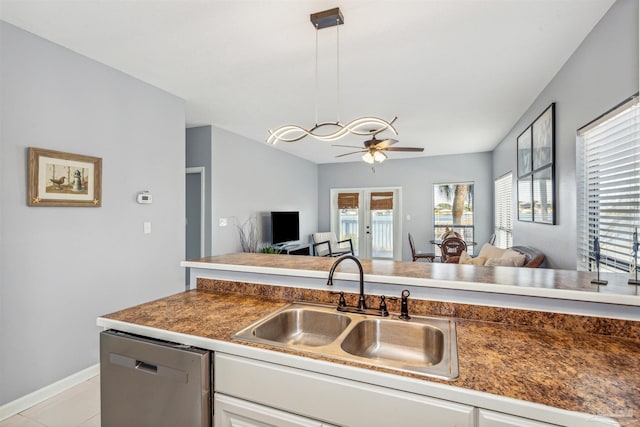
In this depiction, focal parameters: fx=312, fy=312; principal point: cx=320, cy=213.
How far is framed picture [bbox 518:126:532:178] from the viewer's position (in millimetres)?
3617

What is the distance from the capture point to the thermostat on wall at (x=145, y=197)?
297 centimetres

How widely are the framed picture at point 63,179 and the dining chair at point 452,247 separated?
4.76 metres

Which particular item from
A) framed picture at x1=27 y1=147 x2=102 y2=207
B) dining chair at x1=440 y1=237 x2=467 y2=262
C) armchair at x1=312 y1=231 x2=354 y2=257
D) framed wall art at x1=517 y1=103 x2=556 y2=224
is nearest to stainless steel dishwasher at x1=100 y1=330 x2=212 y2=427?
framed picture at x1=27 y1=147 x2=102 y2=207

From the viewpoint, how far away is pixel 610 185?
2.00 metres

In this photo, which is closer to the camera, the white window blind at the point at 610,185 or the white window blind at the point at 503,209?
the white window blind at the point at 610,185

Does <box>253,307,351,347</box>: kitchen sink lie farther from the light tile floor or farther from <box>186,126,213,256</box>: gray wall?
<box>186,126,213,256</box>: gray wall

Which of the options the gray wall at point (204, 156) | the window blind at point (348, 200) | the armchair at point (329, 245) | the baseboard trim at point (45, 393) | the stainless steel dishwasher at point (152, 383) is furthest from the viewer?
the window blind at point (348, 200)

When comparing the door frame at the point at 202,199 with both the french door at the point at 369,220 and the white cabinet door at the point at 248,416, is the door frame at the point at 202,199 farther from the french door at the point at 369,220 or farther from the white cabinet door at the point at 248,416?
the french door at the point at 369,220

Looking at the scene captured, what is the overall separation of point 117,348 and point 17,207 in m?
1.52

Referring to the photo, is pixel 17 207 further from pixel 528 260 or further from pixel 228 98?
pixel 528 260

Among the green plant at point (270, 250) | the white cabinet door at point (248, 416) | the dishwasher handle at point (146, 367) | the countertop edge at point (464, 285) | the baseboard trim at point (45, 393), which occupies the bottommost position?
the baseboard trim at point (45, 393)

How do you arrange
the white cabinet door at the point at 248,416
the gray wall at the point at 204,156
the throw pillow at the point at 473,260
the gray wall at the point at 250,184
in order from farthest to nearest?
1. the gray wall at the point at 250,184
2. the gray wall at the point at 204,156
3. the throw pillow at the point at 473,260
4. the white cabinet door at the point at 248,416

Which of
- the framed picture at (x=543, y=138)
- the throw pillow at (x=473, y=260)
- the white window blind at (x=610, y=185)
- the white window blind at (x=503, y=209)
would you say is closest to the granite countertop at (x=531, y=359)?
the white window blind at (x=610, y=185)

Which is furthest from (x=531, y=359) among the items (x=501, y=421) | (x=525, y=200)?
(x=525, y=200)
